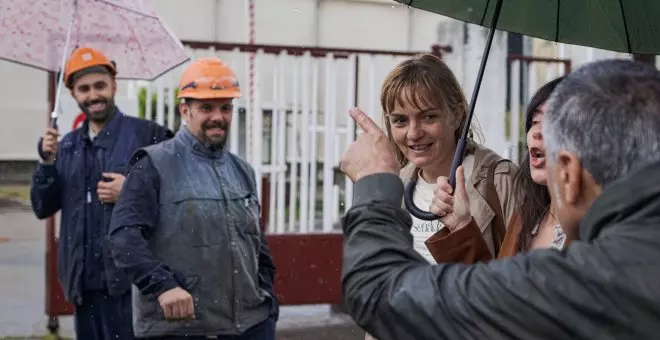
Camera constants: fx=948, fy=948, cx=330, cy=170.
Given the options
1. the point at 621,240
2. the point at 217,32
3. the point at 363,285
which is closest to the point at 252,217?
the point at 363,285

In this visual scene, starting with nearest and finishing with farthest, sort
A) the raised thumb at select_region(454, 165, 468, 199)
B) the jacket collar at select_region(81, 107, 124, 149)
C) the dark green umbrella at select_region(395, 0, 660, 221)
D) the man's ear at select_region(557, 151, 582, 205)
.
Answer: the man's ear at select_region(557, 151, 582, 205), the raised thumb at select_region(454, 165, 468, 199), the dark green umbrella at select_region(395, 0, 660, 221), the jacket collar at select_region(81, 107, 124, 149)

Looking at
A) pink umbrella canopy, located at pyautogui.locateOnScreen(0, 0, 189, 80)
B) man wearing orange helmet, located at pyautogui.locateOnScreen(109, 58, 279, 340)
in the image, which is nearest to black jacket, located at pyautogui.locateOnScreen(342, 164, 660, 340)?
man wearing orange helmet, located at pyautogui.locateOnScreen(109, 58, 279, 340)

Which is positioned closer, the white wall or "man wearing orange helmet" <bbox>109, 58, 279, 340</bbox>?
"man wearing orange helmet" <bbox>109, 58, 279, 340</bbox>

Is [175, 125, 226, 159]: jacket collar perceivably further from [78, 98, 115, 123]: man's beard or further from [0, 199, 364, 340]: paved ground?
[0, 199, 364, 340]: paved ground

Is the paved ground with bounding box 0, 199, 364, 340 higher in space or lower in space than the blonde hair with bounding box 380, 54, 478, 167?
lower

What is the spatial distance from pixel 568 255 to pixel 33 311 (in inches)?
286

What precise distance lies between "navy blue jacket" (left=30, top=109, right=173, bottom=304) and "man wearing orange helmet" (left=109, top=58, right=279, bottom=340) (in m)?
0.51

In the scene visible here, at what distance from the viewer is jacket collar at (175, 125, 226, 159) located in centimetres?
395

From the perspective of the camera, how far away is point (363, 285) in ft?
5.06

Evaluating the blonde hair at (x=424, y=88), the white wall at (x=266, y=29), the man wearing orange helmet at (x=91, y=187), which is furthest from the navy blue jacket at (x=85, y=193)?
the white wall at (x=266, y=29)

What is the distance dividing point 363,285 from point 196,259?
2.36 m

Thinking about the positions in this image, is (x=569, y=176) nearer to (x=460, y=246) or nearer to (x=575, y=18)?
(x=460, y=246)

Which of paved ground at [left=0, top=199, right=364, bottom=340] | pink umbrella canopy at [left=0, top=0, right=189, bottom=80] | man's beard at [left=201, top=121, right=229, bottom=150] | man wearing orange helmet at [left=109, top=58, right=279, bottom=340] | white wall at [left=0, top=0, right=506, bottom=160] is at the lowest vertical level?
paved ground at [left=0, top=199, right=364, bottom=340]

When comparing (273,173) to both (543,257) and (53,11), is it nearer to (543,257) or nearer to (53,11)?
(53,11)
